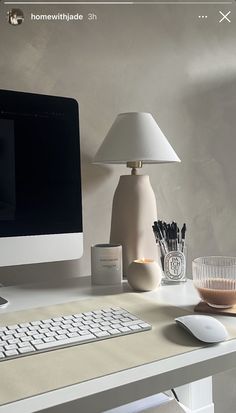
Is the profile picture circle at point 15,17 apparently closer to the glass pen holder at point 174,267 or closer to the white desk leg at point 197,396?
the glass pen holder at point 174,267

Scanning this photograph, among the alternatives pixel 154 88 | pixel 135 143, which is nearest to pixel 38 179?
pixel 135 143

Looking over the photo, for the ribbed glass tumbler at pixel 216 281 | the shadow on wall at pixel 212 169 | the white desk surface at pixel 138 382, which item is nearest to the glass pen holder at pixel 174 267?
the ribbed glass tumbler at pixel 216 281

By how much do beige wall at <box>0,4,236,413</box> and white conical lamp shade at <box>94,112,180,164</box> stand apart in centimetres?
17

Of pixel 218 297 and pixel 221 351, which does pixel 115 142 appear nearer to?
pixel 218 297

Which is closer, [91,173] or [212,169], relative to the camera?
[91,173]

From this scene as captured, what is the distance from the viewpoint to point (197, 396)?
129 centimetres

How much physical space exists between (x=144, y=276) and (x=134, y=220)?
175mm

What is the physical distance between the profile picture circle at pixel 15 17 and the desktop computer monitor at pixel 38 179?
0.33 metres

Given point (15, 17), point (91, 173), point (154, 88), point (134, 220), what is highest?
point (15, 17)

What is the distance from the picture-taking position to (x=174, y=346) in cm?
55

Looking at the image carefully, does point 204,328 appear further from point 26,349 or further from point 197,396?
point 197,396

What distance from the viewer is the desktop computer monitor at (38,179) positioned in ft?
2.63

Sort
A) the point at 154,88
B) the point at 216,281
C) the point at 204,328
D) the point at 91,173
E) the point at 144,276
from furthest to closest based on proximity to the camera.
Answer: the point at 154,88 < the point at 91,173 < the point at 144,276 < the point at 216,281 < the point at 204,328

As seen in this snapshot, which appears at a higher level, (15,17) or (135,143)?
(15,17)
